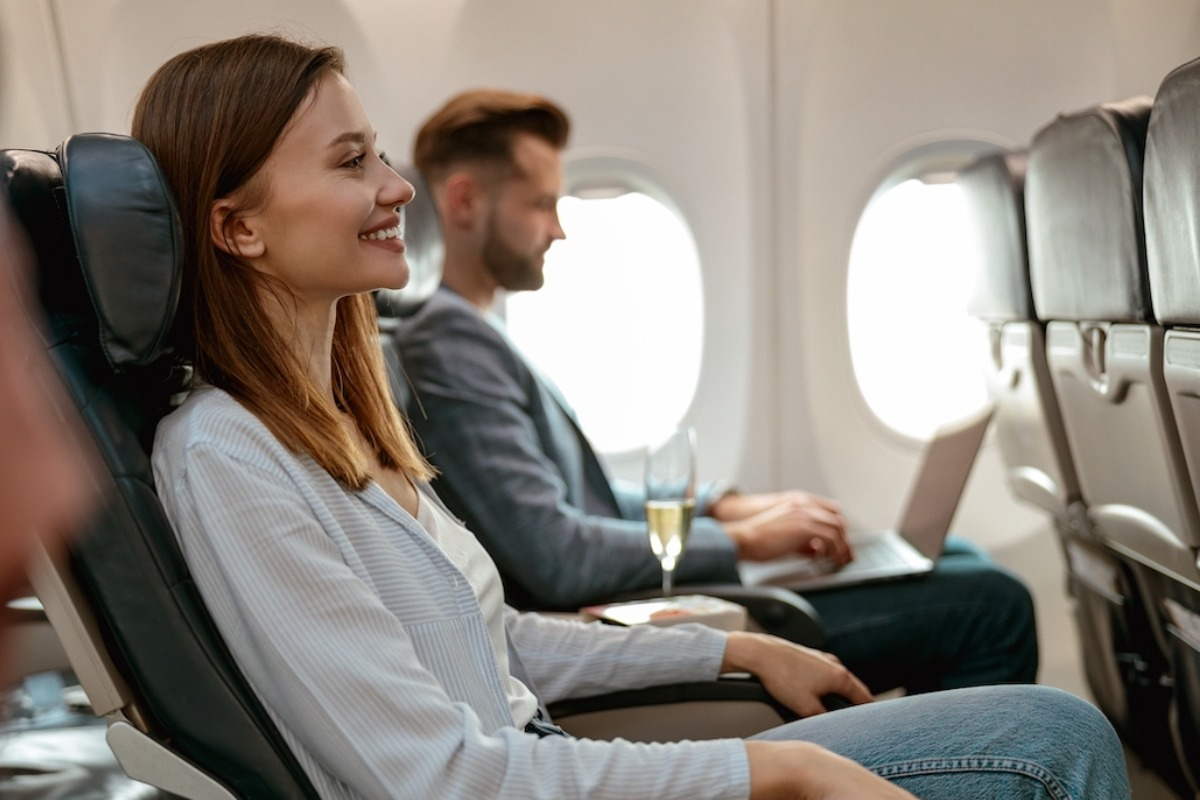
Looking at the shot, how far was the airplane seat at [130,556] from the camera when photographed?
3.64 ft

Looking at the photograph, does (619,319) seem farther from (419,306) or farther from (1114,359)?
(1114,359)

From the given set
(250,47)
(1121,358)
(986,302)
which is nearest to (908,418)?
(986,302)

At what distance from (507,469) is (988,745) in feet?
3.41

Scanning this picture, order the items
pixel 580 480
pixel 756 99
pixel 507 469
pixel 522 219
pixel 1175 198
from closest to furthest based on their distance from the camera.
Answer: pixel 1175 198 < pixel 507 469 < pixel 580 480 < pixel 522 219 < pixel 756 99

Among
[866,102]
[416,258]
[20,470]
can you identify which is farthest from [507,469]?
[866,102]

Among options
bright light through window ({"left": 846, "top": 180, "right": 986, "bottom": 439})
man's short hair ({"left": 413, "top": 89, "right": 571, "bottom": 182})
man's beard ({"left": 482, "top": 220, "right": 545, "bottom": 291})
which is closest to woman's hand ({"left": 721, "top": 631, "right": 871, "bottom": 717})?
man's beard ({"left": 482, "top": 220, "right": 545, "bottom": 291})

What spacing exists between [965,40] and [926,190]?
465 mm

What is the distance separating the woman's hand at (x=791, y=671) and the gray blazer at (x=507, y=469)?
0.53 meters

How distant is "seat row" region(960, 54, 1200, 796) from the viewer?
1.60m

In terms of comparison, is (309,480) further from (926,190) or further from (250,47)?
(926,190)

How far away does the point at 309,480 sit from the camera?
1178 mm

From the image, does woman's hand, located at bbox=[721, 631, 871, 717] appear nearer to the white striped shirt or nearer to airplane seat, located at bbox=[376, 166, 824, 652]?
airplane seat, located at bbox=[376, 166, 824, 652]

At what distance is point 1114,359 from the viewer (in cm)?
188

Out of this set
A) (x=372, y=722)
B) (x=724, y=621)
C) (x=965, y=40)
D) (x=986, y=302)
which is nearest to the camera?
(x=372, y=722)
